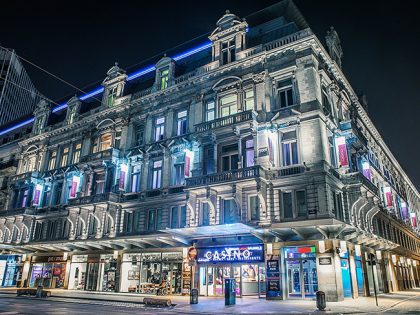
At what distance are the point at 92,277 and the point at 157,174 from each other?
40.3 feet

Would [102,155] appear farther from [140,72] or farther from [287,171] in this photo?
[287,171]

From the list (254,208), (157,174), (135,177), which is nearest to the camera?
(254,208)

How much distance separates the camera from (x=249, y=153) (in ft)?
86.2

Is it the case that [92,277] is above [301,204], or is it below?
below

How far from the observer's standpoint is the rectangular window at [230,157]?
2686cm

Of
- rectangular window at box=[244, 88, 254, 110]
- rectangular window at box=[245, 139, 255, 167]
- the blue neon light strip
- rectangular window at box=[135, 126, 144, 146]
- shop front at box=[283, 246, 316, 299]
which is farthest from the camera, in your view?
rectangular window at box=[135, 126, 144, 146]

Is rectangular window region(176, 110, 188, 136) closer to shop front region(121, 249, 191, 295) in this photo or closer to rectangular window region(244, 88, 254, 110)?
rectangular window region(244, 88, 254, 110)

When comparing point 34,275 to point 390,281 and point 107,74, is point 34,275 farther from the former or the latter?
point 390,281

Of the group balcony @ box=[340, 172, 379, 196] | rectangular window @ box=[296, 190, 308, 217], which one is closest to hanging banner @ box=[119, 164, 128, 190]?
rectangular window @ box=[296, 190, 308, 217]

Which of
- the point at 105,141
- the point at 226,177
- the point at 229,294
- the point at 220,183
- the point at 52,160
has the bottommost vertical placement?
the point at 229,294

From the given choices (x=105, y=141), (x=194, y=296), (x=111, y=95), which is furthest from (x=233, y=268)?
(x=111, y=95)

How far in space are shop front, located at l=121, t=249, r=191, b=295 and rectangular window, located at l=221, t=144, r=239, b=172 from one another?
825 centimetres

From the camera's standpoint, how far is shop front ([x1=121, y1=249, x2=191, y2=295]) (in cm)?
2709

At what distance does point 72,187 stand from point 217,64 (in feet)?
66.5
